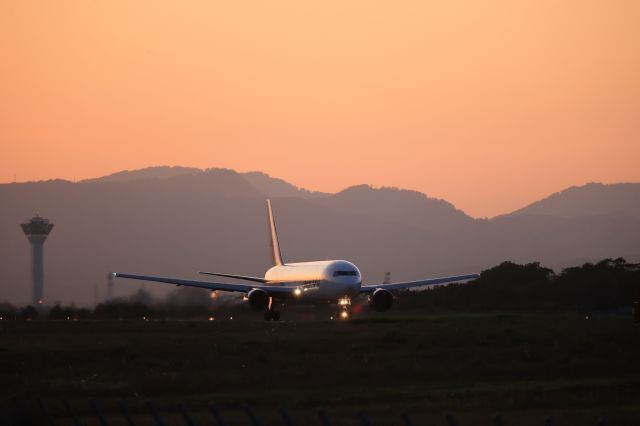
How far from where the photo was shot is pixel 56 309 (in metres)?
86.1

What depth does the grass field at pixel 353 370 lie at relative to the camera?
108 ft

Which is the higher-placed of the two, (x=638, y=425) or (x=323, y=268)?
(x=323, y=268)

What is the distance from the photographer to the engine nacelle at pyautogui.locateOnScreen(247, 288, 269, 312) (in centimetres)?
7569

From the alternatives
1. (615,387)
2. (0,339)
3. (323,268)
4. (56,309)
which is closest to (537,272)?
(323,268)

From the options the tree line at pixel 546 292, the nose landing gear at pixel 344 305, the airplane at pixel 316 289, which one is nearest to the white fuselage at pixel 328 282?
the airplane at pixel 316 289

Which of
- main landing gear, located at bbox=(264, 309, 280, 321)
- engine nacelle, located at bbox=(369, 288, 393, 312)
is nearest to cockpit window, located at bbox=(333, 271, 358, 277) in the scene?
engine nacelle, located at bbox=(369, 288, 393, 312)

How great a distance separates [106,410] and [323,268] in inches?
1656

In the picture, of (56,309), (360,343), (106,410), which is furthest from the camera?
(56,309)

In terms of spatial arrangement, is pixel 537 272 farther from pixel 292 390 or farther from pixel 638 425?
pixel 638 425

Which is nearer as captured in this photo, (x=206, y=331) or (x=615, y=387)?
(x=615, y=387)

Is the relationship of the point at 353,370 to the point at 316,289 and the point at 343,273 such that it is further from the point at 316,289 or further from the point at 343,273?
the point at 316,289

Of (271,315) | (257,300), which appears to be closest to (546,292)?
(271,315)

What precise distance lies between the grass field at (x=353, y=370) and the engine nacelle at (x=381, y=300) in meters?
19.7

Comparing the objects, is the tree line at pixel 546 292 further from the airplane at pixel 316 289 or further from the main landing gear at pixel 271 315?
the main landing gear at pixel 271 315
